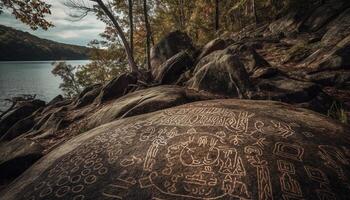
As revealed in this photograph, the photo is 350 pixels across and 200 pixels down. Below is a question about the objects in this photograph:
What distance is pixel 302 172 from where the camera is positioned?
9.20 feet

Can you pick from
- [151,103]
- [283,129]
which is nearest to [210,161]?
[283,129]

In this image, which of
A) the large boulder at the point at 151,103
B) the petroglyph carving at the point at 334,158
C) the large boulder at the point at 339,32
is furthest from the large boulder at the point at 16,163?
the large boulder at the point at 339,32

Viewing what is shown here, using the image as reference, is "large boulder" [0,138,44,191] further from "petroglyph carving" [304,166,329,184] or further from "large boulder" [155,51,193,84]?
"petroglyph carving" [304,166,329,184]

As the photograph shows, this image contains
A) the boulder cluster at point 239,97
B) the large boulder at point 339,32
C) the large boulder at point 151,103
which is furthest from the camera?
the large boulder at point 339,32

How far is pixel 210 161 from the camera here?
3092mm

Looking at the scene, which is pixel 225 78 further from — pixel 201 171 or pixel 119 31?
pixel 119 31

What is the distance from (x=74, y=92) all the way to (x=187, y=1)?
1088 inches

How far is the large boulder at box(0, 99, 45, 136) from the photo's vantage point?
42.8 feet

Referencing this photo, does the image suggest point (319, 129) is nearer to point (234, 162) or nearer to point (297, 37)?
point (234, 162)

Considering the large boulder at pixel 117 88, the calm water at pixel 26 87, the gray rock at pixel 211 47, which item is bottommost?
the calm water at pixel 26 87

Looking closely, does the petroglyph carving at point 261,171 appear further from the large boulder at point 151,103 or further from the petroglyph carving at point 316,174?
the large boulder at point 151,103

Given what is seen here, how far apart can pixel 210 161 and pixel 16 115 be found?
48.8ft

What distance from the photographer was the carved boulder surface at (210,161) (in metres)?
2.72

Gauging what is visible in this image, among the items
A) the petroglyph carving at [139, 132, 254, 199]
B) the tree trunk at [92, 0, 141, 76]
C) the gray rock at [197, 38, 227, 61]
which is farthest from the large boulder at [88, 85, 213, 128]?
the tree trunk at [92, 0, 141, 76]
